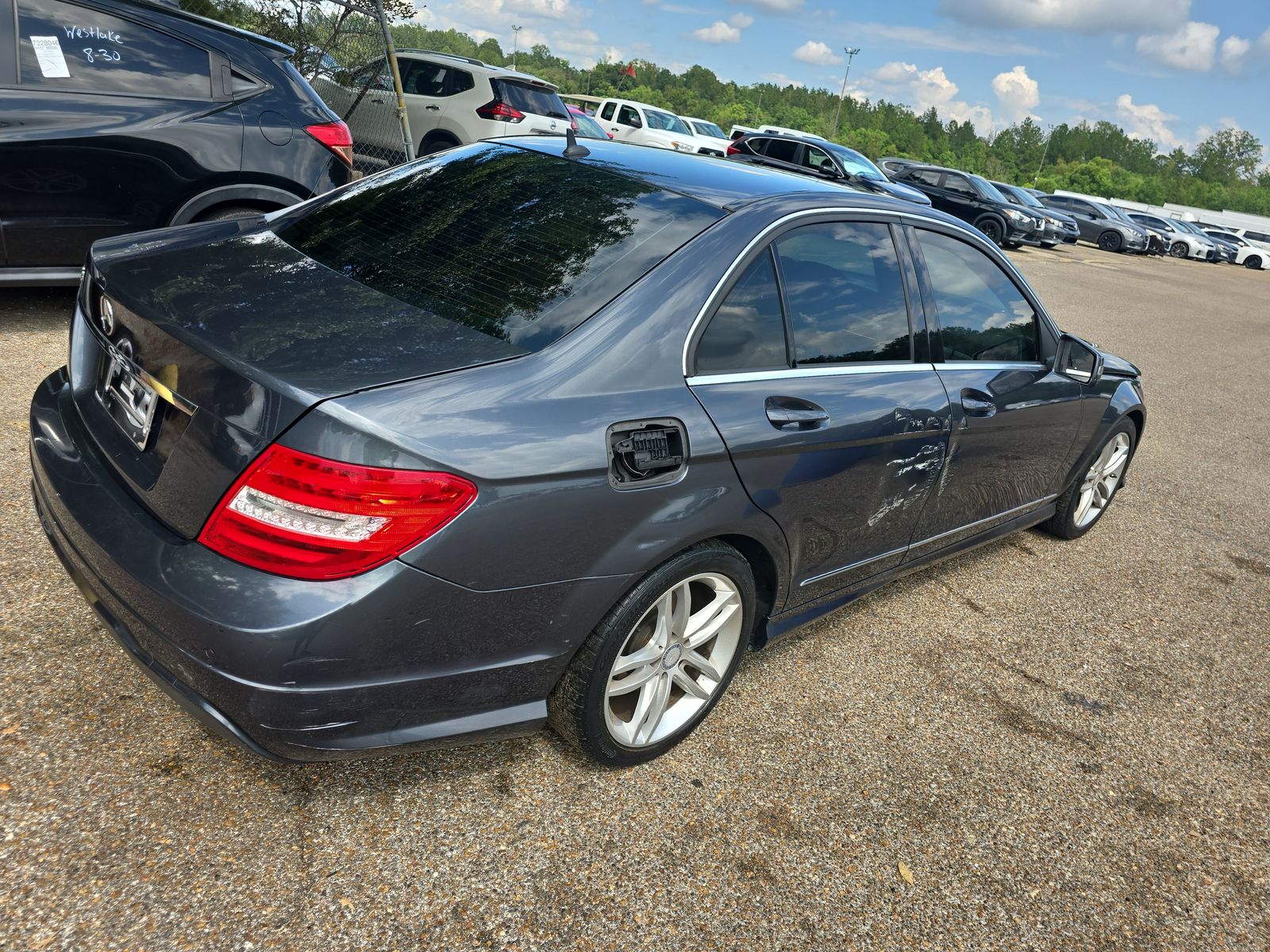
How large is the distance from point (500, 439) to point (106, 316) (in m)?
1.20

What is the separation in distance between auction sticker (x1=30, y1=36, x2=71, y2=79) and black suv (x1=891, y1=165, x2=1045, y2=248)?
806 inches

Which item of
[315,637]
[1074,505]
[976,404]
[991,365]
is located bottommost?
[1074,505]

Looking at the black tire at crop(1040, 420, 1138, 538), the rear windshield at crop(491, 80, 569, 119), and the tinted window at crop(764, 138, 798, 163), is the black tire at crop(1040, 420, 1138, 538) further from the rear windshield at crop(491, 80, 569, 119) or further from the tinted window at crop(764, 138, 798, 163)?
the tinted window at crop(764, 138, 798, 163)

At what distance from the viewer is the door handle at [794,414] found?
2.55 meters

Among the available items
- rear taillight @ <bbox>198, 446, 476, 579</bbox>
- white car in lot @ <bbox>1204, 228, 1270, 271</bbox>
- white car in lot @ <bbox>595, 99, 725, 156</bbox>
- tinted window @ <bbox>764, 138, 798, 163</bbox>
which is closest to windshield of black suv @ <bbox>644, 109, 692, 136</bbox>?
white car in lot @ <bbox>595, 99, 725, 156</bbox>

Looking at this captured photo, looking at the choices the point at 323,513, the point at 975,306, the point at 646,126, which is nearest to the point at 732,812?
the point at 323,513

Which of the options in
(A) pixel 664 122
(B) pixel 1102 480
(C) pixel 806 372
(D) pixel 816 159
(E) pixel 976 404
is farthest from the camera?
(A) pixel 664 122

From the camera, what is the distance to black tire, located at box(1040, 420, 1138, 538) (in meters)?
4.64

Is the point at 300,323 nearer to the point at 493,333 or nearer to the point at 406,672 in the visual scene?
the point at 493,333

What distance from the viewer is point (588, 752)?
2.47m

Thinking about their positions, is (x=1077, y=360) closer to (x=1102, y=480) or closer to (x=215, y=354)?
(x=1102, y=480)

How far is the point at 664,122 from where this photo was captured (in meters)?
22.3

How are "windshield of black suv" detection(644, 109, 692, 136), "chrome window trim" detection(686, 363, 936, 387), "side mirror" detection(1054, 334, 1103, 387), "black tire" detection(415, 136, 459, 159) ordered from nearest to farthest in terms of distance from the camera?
"chrome window trim" detection(686, 363, 936, 387) → "side mirror" detection(1054, 334, 1103, 387) → "black tire" detection(415, 136, 459, 159) → "windshield of black suv" detection(644, 109, 692, 136)

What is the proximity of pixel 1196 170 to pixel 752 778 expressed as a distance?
180m
